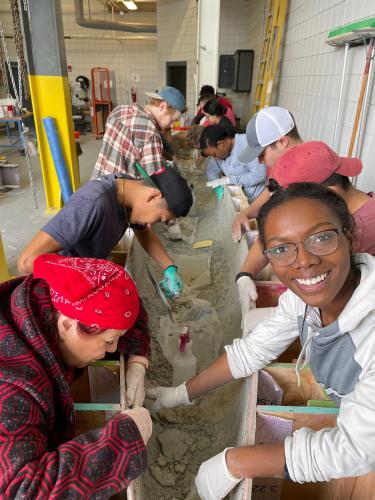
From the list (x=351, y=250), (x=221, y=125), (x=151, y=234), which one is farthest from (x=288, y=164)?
(x=221, y=125)

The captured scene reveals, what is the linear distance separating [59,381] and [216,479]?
2.05ft

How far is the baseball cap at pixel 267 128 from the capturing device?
2385 mm

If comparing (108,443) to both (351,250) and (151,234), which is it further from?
(151,234)

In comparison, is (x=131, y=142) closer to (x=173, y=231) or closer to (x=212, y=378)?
(x=173, y=231)

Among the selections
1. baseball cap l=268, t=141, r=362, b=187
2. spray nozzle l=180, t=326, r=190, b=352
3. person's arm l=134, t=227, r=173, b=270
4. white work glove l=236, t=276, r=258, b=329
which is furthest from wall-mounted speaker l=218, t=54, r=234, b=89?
spray nozzle l=180, t=326, r=190, b=352

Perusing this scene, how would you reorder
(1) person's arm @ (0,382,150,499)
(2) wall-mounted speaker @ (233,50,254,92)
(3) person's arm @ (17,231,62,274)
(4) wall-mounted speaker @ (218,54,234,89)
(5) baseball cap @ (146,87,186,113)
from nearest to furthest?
1. (1) person's arm @ (0,382,150,499)
2. (3) person's arm @ (17,231,62,274)
3. (5) baseball cap @ (146,87,186,113)
4. (2) wall-mounted speaker @ (233,50,254,92)
5. (4) wall-mounted speaker @ (218,54,234,89)

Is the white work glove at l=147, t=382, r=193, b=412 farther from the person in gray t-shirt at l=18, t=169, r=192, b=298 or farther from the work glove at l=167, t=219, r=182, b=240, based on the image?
the work glove at l=167, t=219, r=182, b=240

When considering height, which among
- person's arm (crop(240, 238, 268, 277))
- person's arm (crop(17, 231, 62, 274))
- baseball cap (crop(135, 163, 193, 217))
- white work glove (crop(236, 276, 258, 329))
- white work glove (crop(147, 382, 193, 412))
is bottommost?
white work glove (crop(147, 382, 193, 412))

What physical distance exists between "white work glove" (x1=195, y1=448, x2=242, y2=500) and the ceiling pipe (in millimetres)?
13307

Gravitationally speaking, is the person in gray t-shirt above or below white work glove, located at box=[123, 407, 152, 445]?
above

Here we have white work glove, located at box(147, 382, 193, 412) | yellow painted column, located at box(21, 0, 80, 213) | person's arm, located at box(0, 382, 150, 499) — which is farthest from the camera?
yellow painted column, located at box(21, 0, 80, 213)

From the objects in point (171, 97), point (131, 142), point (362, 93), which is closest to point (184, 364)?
point (131, 142)

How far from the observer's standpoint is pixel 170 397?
170 centimetres

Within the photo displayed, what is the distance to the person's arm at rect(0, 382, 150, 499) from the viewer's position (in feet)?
2.78
